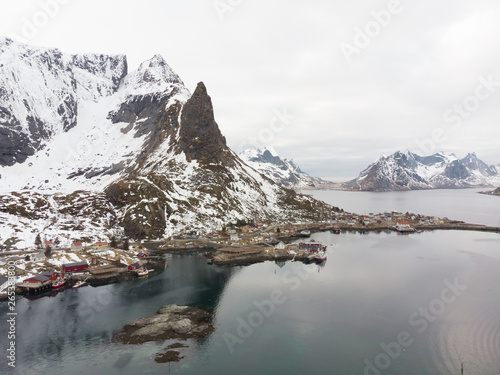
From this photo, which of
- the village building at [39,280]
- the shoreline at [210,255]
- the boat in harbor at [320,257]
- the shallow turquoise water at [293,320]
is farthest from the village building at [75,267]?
the boat in harbor at [320,257]

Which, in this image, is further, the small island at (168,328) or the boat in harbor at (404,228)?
the boat in harbor at (404,228)

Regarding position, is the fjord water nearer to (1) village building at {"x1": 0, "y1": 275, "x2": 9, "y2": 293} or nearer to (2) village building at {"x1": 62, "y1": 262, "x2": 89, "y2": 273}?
(1) village building at {"x1": 0, "y1": 275, "x2": 9, "y2": 293}

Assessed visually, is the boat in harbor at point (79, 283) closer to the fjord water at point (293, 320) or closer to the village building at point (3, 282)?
the fjord water at point (293, 320)

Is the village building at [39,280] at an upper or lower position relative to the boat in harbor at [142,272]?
upper

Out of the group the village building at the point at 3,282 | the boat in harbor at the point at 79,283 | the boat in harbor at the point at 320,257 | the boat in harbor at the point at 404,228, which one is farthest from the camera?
the boat in harbor at the point at 404,228

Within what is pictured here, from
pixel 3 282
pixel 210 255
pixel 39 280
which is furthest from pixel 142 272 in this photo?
pixel 3 282

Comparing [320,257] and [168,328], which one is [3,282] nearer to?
[168,328]

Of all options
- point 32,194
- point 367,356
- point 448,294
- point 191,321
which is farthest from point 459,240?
point 32,194

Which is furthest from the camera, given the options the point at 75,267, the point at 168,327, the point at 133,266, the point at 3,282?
the point at 133,266
